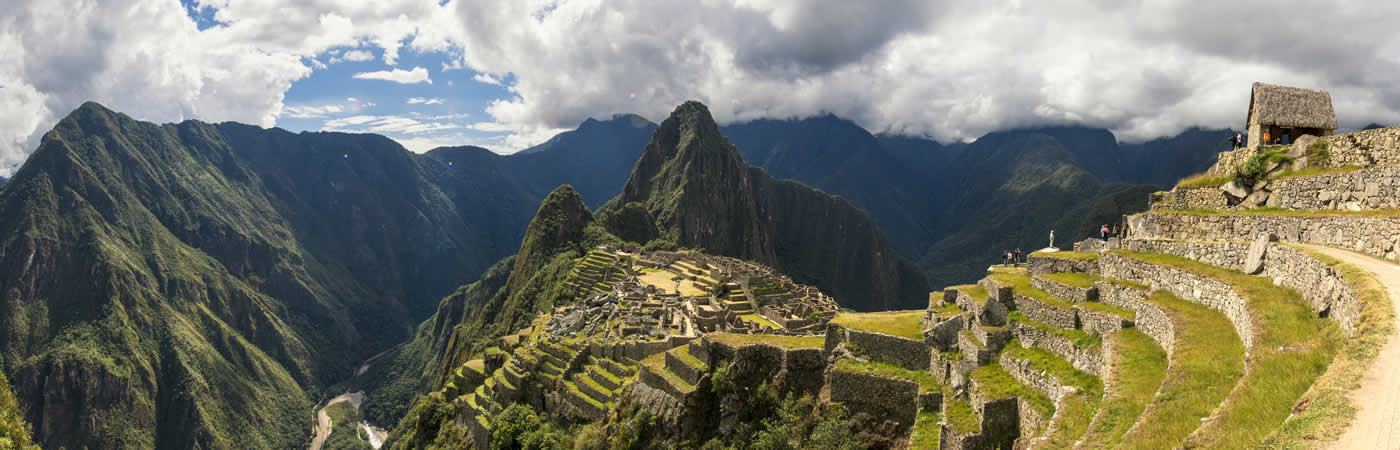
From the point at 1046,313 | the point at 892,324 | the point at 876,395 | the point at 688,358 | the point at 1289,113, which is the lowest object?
the point at 688,358

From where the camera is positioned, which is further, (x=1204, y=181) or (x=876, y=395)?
(x=876, y=395)

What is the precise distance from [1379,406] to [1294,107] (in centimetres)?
1868

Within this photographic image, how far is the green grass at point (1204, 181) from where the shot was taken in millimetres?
18717

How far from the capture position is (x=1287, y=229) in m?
13.7

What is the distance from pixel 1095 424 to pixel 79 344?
25480 cm

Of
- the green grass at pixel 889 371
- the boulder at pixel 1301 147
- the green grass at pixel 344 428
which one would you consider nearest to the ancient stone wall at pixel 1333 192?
the boulder at pixel 1301 147

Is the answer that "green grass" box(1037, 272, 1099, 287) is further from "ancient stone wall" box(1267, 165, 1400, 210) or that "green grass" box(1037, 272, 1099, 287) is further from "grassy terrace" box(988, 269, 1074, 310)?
"ancient stone wall" box(1267, 165, 1400, 210)

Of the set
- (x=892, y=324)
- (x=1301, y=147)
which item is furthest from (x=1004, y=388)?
(x=1301, y=147)

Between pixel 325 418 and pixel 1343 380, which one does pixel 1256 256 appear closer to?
pixel 1343 380

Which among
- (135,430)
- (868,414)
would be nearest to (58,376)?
(135,430)

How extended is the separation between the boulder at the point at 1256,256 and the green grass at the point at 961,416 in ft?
21.3

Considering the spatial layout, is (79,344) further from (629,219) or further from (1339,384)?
(1339,384)

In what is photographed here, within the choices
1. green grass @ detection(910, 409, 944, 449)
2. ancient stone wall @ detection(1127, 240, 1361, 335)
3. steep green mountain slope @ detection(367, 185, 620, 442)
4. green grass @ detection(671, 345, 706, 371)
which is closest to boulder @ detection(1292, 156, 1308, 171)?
ancient stone wall @ detection(1127, 240, 1361, 335)

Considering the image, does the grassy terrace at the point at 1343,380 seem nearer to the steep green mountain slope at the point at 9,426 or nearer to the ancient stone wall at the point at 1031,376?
the ancient stone wall at the point at 1031,376
